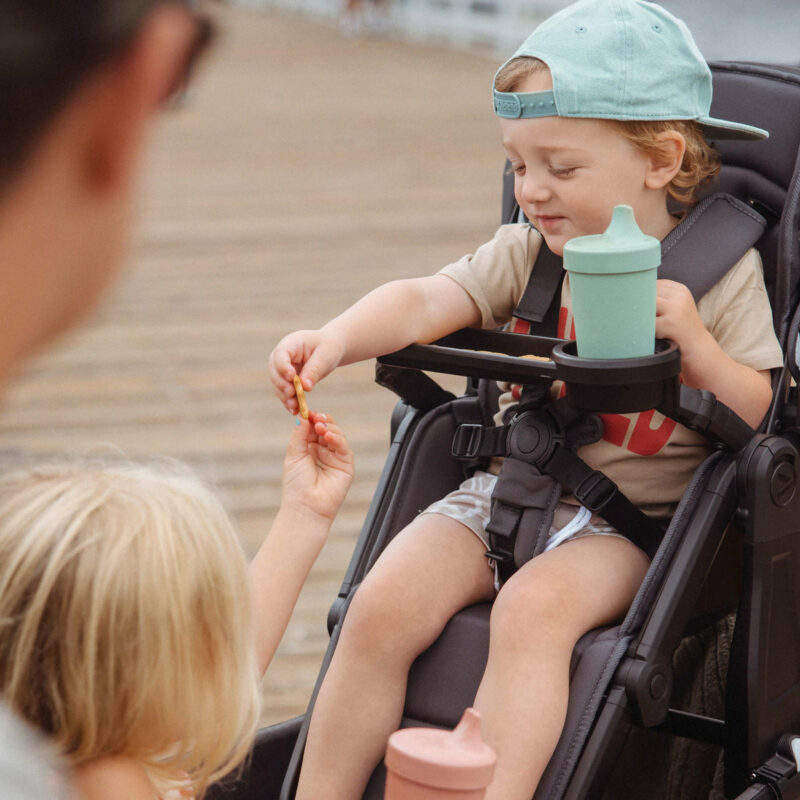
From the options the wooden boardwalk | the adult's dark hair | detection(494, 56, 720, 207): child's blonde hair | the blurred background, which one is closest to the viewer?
the adult's dark hair

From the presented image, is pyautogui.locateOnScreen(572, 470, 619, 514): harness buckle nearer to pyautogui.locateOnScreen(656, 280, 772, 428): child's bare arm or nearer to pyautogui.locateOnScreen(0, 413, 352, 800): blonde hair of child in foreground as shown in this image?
pyautogui.locateOnScreen(656, 280, 772, 428): child's bare arm

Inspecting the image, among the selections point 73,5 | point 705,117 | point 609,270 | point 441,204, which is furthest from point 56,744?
point 441,204

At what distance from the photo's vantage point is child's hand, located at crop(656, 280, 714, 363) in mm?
1543

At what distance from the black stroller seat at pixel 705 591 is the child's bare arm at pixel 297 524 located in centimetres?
17

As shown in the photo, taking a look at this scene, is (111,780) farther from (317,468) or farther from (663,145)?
(663,145)

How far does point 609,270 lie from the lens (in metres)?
1.32

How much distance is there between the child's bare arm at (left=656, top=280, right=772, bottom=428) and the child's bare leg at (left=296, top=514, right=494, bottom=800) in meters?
0.41

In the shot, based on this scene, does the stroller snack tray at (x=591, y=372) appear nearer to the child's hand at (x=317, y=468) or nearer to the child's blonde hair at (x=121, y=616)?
the child's hand at (x=317, y=468)

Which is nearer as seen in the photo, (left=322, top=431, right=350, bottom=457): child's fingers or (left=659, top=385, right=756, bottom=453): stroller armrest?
(left=659, top=385, right=756, bottom=453): stroller armrest

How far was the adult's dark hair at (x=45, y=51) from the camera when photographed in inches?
14.7

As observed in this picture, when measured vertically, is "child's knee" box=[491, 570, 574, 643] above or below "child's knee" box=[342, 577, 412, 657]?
above

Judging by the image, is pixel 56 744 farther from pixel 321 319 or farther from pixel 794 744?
pixel 321 319

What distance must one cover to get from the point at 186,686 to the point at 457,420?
88 centimetres

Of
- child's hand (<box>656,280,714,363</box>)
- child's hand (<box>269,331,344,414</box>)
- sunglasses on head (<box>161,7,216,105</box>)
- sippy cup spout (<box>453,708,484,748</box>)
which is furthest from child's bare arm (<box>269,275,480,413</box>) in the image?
sunglasses on head (<box>161,7,216,105</box>)
